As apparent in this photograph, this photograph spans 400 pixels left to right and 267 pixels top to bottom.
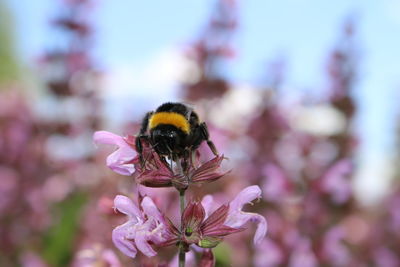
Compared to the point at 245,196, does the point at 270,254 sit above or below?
below

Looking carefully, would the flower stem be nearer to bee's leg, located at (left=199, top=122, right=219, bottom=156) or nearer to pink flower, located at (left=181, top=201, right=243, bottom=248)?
pink flower, located at (left=181, top=201, right=243, bottom=248)

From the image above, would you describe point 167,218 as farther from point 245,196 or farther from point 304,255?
point 304,255

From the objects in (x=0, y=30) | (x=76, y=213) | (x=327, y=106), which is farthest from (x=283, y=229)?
(x=0, y=30)

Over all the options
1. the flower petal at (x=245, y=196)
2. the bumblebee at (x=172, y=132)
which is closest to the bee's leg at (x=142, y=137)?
the bumblebee at (x=172, y=132)

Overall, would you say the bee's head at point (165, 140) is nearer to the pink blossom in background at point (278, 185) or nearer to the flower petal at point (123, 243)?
the flower petal at point (123, 243)

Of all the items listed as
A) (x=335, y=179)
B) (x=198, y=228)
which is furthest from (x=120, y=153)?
(x=335, y=179)

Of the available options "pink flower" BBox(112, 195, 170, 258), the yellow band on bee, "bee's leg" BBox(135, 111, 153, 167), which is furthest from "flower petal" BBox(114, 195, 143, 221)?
the yellow band on bee
